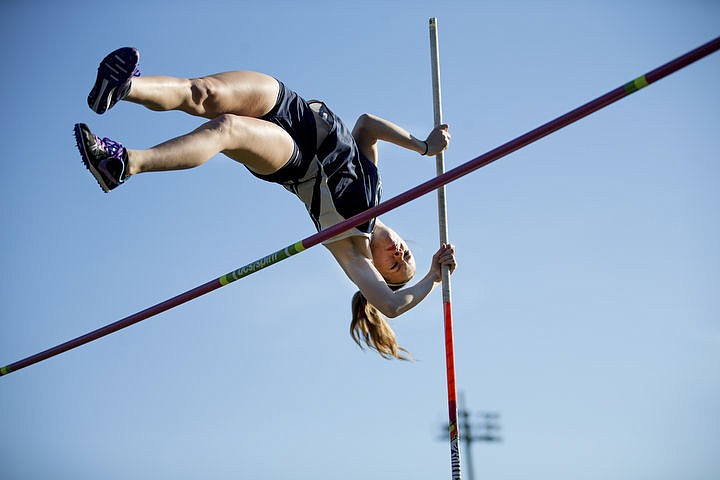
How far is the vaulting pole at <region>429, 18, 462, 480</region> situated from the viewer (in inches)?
216

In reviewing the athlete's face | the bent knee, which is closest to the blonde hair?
the athlete's face

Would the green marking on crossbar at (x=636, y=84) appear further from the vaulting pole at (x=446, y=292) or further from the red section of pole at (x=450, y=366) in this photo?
the red section of pole at (x=450, y=366)

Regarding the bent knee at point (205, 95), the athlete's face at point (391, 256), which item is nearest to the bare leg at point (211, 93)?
the bent knee at point (205, 95)

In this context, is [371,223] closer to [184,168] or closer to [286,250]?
[286,250]

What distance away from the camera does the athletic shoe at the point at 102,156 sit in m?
4.01

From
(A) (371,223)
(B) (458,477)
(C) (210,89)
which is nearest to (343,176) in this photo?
(A) (371,223)

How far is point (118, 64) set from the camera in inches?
159

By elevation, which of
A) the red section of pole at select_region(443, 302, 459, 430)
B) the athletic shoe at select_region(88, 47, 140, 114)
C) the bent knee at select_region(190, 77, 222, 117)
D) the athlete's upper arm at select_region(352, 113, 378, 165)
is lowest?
the red section of pole at select_region(443, 302, 459, 430)

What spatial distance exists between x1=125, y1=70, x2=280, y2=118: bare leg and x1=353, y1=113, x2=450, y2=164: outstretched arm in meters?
0.95

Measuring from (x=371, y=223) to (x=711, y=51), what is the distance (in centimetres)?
230

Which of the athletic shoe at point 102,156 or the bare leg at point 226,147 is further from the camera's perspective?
the bare leg at point 226,147

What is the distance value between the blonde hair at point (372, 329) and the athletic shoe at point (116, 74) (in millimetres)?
2545

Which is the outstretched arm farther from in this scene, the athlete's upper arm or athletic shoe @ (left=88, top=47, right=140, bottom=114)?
athletic shoe @ (left=88, top=47, right=140, bottom=114)

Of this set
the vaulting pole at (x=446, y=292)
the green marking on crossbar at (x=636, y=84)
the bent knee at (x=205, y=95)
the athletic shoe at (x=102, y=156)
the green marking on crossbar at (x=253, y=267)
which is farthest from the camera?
the vaulting pole at (x=446, y=292)
